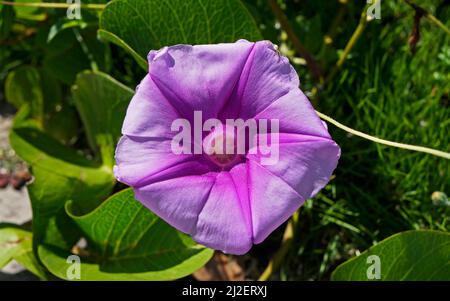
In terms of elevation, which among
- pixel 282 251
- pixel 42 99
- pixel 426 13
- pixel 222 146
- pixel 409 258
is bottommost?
pixel 282 251

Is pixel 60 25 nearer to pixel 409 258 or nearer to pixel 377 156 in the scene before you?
pixel 377 156

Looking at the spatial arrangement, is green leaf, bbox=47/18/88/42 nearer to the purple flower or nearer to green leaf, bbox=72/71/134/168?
green leaf, bbox=72/71/134/168

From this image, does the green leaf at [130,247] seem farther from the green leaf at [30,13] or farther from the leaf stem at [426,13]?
the leaf stem at [426,13]

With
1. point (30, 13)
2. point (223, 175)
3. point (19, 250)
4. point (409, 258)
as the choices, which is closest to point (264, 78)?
point (223, 175)
